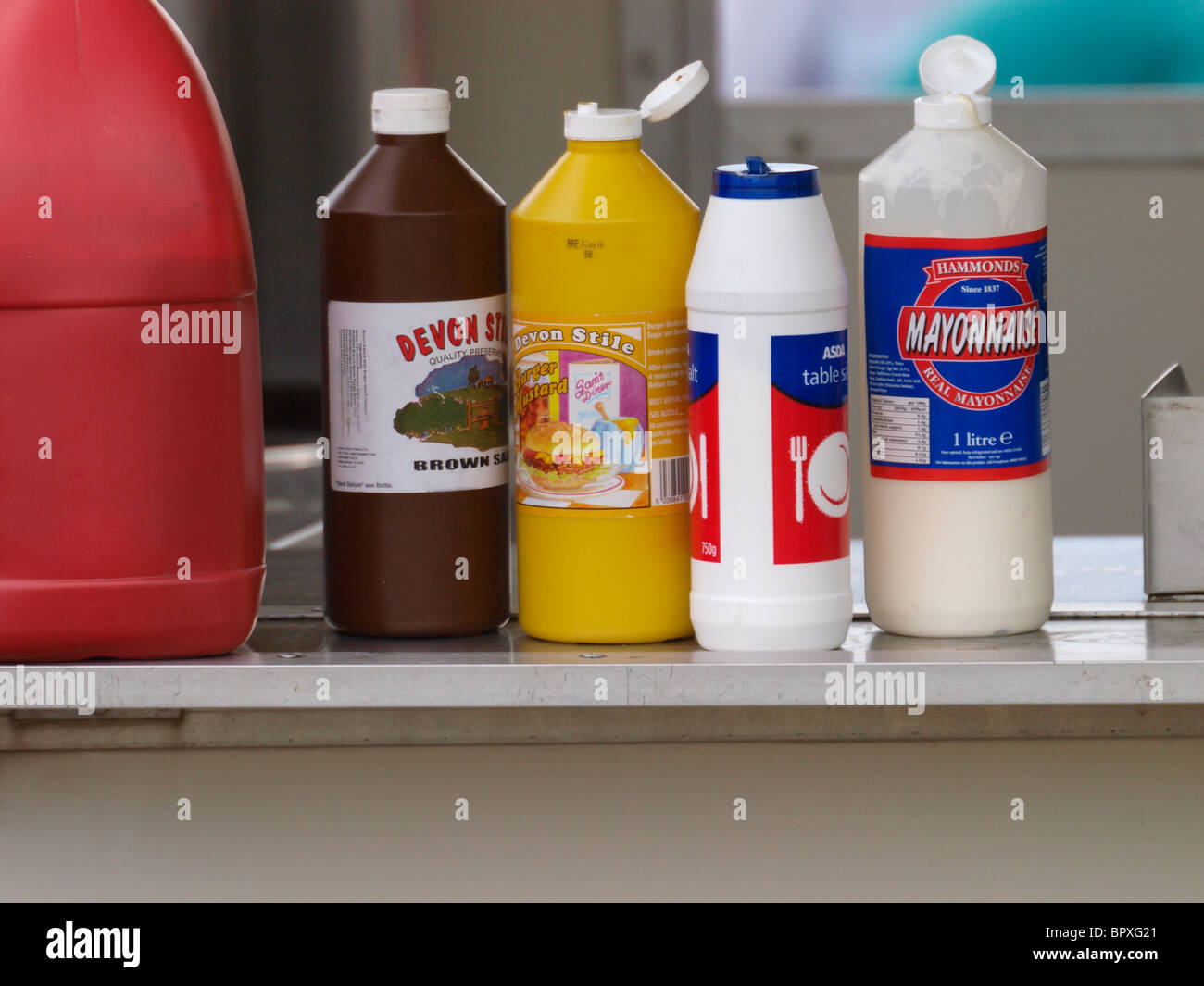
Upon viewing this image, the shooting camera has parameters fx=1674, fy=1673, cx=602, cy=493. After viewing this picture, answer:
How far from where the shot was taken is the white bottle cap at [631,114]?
89 cm

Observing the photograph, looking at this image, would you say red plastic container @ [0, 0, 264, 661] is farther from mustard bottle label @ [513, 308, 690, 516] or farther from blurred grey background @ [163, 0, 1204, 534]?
blurred grey background @ [163, 0, 1204, 534]

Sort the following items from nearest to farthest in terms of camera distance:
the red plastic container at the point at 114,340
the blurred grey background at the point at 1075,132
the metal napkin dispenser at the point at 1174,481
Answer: the red plastic container at the point at 114,340 → the metal napkin dispenser at the point at 1174,481 → the blurred grey background at the point at 1075,132

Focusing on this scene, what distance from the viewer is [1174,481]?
0.99m

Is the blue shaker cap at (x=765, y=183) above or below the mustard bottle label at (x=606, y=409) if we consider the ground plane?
above

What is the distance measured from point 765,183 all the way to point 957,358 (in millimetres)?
143

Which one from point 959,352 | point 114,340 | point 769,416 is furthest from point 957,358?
point 114,340

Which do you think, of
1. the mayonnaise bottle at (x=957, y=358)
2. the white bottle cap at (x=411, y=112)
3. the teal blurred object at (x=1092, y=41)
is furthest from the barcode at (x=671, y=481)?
the teal blurred object at (x=1092, y=41)

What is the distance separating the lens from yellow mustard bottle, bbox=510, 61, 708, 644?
0.89 metres

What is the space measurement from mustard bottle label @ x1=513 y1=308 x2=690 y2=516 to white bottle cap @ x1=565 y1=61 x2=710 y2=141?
97 mm

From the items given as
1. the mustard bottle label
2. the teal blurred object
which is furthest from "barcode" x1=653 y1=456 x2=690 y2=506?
the teal blurred object

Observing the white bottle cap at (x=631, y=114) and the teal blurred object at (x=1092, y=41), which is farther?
the teal blurred object at (x=1092, y=41)
